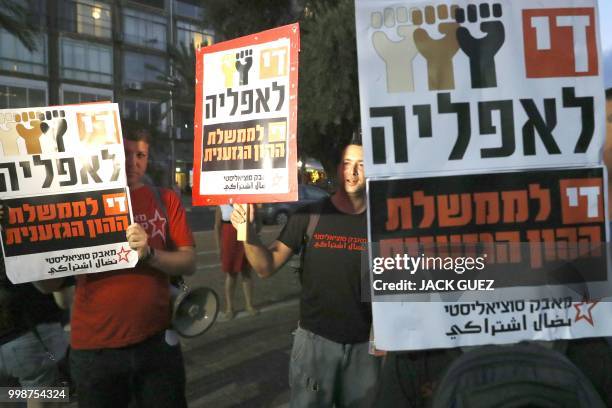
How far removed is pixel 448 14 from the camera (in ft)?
5.64

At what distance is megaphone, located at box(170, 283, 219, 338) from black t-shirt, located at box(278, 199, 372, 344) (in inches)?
20.6

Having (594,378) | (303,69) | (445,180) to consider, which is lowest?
(594,378)

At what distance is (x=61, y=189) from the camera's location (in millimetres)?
2453

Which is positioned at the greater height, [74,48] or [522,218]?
[74,48]

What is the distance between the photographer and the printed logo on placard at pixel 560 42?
1.70 m

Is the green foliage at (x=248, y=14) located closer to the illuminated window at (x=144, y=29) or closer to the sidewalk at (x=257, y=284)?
the sidewalk at (x=257, y=284)

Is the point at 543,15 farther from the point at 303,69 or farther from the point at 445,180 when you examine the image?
the point at 303,69

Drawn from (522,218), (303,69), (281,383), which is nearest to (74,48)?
(303,69)

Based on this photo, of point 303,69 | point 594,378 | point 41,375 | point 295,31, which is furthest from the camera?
point 303,69

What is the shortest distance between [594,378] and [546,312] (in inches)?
9.5

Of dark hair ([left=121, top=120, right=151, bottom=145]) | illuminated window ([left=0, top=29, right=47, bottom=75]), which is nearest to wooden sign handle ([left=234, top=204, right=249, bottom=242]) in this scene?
dark hair ([left=121, top=120, right=151, bottom=145])

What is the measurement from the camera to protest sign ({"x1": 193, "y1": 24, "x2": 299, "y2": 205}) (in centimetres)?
227

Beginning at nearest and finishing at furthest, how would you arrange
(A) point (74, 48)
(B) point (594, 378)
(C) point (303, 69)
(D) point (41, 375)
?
(B) point (594, 378) → (D) point (41, 375) → (C) point (303, 69) → (A) point (74, 48)

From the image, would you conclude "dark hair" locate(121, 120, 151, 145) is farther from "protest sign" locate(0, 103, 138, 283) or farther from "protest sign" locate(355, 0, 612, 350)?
"protest sign" locate(355, 0, 612, 350)
